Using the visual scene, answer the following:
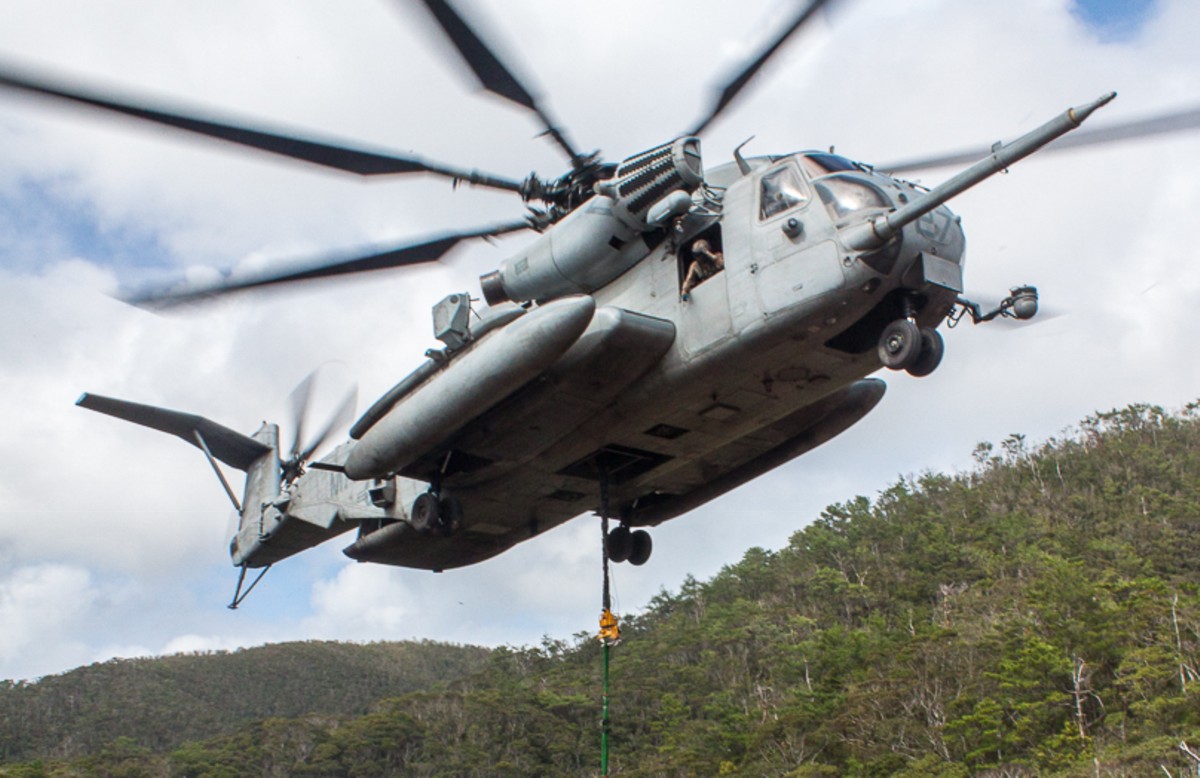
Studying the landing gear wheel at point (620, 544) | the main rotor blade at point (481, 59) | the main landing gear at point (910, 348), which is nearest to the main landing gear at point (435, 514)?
the landing gear wheel at point (620, 544)

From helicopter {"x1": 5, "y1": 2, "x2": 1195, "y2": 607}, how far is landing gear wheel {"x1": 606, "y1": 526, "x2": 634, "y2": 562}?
2.21ft

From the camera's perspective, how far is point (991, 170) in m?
7.01

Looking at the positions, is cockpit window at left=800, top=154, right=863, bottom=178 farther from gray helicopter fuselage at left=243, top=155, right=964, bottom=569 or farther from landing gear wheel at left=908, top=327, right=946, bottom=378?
landing gear wheel at left=908, top=327, right=946, bottom=378

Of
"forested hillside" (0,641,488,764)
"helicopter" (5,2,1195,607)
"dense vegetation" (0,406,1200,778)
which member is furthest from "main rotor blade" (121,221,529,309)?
"forested hillside" (0,641,488,764)

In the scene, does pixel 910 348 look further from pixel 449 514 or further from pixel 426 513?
pixel 426 513

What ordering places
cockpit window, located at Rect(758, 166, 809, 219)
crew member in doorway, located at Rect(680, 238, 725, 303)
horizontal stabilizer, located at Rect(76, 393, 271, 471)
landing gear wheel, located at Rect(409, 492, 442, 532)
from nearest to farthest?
cockpit window, located at Rect(758, 166, 809, 219), crew member in doorway, located at Rect(680, 238, 725, 303), landing gear wheel, located at Rect(409, 492, 442, 532), horizontal stabilizer, located at Rect(76, 393, 271, 471)

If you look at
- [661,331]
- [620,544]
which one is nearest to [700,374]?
[661,331]

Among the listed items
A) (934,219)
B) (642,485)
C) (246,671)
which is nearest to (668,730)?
(642,485)

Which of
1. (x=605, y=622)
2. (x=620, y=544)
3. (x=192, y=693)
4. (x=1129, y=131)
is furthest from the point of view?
(x=192, y=693)

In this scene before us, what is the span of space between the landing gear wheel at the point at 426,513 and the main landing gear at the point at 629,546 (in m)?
2.32

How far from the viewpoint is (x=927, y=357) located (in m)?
8.06

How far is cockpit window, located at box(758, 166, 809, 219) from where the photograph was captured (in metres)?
8.31

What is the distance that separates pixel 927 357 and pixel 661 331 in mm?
2228

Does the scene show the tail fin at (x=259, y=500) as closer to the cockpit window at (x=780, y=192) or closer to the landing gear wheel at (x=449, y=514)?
the landing gear wheel at (x=449, y=514)
